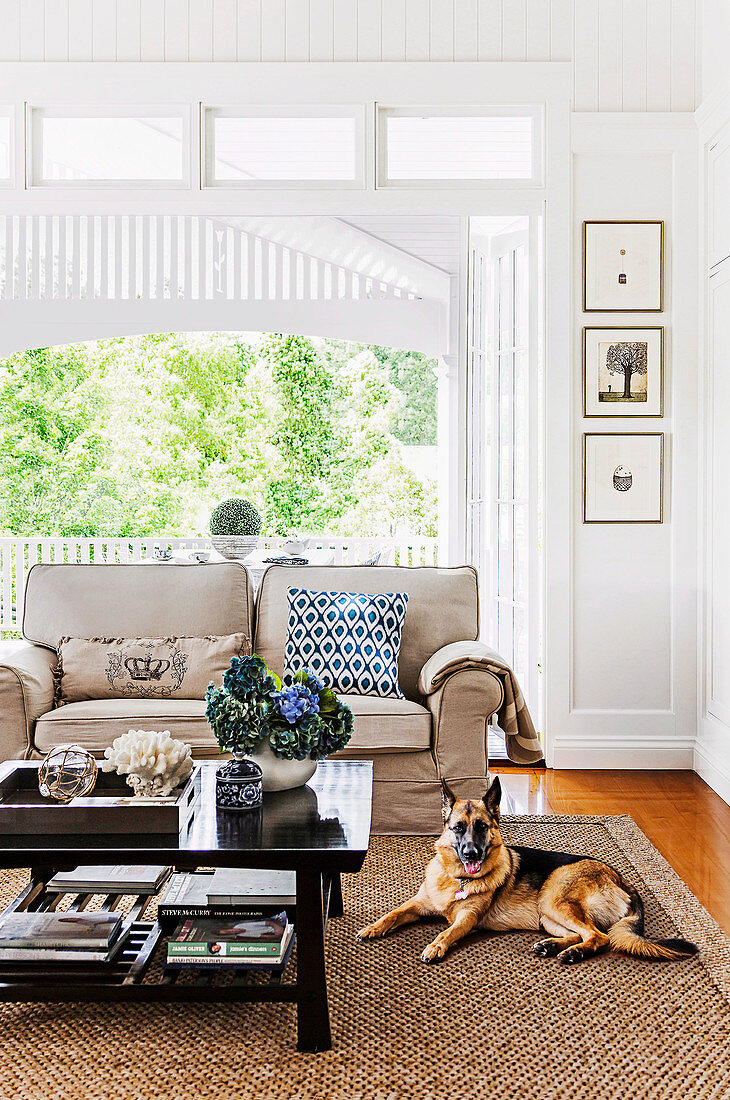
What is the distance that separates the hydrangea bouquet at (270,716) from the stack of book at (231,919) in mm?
316

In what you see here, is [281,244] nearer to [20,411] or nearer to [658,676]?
[658,676]

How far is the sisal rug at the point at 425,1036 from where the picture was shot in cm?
191

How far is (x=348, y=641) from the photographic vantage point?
3.54 meters

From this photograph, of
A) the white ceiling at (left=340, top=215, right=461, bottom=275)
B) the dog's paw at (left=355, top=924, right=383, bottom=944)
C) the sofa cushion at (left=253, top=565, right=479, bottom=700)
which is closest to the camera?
the dog's paw at (left=355, top=924, right=383, bottom=944)

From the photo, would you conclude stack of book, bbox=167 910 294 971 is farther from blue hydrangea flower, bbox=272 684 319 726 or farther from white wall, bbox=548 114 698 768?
white wall, bbox=548 114 698 768

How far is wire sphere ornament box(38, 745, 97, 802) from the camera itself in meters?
2.30

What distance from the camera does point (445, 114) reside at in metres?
4.43

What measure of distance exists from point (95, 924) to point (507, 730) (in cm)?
162

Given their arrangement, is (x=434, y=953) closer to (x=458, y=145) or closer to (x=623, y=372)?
(x=623, y=372)

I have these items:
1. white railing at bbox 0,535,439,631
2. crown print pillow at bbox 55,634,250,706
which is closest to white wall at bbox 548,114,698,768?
crown print pillow at bbox 55,634,250,706

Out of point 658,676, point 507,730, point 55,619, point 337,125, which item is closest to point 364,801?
point 507,730

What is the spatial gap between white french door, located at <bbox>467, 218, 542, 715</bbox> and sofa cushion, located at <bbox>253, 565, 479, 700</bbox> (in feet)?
2.53

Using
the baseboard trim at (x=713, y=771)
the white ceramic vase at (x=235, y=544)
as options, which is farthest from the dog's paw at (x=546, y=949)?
the white ceramic vase at (x=235, y=544)

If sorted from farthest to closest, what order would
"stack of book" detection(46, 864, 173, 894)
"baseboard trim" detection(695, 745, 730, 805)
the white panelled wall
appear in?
the white panelled wall < "baseboard trim" detection(695, 745, 730, 805) < "stack of book" detection(46, 864, 173, 894)
